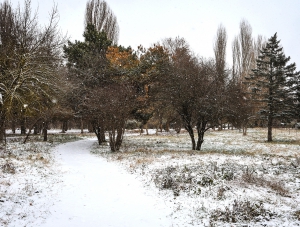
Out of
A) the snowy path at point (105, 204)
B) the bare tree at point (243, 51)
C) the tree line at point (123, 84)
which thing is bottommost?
the snowy path at point (105, 204)

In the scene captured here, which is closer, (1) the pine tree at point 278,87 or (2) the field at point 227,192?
(2) the field at point 227,192

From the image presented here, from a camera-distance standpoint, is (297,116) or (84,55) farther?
(297,116)

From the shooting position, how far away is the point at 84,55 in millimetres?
19828

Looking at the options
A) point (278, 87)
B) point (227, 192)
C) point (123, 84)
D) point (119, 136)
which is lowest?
point (227, 192)

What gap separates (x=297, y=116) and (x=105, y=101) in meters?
23.9

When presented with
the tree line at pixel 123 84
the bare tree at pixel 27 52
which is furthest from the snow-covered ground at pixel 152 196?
the tree line at pixel 123 84

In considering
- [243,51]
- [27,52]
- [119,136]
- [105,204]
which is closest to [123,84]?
[119,136]

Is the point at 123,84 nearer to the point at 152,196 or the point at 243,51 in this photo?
the point at 152,196

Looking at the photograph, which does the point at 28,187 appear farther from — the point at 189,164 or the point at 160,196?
the point at 189,164

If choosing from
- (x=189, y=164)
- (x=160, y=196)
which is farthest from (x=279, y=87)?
(x=160, y=196)

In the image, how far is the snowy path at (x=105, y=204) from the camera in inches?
203

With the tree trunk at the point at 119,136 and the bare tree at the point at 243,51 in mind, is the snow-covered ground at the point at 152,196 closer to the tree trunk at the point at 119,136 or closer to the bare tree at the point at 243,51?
the tree trunk at the point at 119,136

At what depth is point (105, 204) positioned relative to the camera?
6180 mm

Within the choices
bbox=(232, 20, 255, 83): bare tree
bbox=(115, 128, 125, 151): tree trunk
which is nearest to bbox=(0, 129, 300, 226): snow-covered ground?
bbox=(115, 128, 125, 151): tree trunk
